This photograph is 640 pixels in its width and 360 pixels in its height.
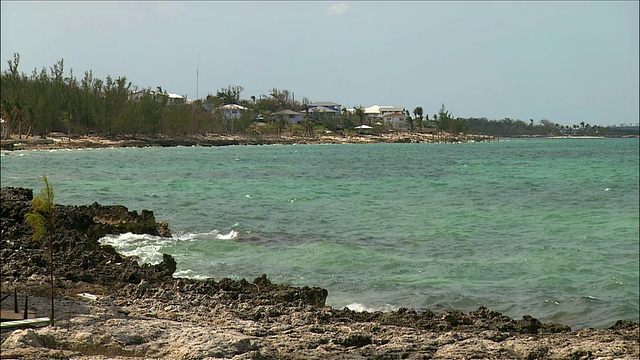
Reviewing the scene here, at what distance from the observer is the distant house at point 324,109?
150 metres

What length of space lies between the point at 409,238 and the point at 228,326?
10.8 metres

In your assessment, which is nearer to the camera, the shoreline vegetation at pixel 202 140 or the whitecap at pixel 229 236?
the whitecap at pixel 229 236

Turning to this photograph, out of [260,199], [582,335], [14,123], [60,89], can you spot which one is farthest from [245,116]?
[582,335]

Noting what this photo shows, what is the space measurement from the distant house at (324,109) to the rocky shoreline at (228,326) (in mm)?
138325

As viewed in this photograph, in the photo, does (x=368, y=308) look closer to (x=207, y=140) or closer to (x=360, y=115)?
(x=207, y=140)

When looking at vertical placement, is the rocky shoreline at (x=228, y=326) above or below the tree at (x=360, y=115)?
below

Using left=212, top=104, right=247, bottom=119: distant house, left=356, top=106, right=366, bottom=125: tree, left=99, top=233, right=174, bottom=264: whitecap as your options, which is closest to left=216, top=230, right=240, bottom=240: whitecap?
left=99, top=233, right=174, bottom=264: whitecap

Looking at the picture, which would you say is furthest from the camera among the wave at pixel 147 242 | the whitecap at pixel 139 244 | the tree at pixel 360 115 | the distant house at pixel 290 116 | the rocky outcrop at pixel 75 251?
the tree at pixel 360 115

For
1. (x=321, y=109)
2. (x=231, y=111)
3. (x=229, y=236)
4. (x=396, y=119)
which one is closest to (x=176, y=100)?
(x=231, y=111)

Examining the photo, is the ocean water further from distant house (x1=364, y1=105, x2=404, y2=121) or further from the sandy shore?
distant house (x1=364, y1=105, x2=404, y2=121)

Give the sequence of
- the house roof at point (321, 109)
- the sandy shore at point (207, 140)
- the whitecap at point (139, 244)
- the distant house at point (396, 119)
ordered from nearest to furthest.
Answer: the whitecap at point (139, 244), the sandy shore at point (207, 140), the house roof at point (321, 109), the distant house at point (396, 119)

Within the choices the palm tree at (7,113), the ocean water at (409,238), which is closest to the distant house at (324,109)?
the palm tree at (7,113)

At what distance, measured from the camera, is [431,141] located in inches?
5861

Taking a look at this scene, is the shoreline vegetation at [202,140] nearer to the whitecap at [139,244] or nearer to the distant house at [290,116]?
the distant house at [290,116]
